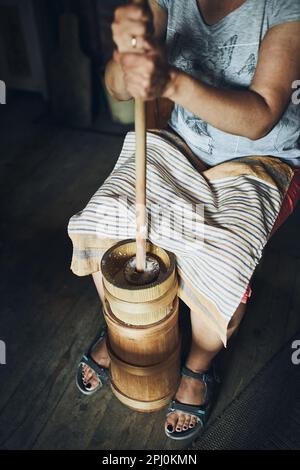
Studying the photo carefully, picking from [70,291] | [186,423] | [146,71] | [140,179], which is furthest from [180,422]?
[146,71]

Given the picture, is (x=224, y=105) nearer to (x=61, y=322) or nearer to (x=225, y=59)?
(x=225, y=59)

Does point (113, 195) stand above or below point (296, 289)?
above

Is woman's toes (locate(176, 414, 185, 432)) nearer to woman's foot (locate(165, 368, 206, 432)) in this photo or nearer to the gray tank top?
woman's foot (locate(165, 368, 206, 432))

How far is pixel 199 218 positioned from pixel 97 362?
3.02ft

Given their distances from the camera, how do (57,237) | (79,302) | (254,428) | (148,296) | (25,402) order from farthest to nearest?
(57,237), (79,302), (25,402), (254,428), (148,296)

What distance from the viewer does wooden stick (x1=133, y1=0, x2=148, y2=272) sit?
118 cm

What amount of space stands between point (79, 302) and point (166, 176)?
1.00 m

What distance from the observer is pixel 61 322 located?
217 centimetres

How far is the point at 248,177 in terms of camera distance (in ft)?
5.12

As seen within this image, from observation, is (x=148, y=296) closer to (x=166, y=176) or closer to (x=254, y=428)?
(x=166, y=176)

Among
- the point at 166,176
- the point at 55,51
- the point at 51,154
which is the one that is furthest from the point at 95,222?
the point at 55,51

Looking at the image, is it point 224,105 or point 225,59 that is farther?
point 225,59

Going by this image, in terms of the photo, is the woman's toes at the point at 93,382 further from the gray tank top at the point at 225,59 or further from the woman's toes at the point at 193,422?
the gray tank top at the point at 225,59

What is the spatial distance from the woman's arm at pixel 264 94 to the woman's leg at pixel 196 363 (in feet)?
2.33
